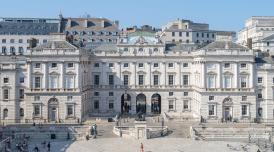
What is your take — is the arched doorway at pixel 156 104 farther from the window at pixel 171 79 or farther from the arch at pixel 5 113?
the arch at pixel 5 113

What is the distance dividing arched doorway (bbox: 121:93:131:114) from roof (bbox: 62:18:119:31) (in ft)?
109

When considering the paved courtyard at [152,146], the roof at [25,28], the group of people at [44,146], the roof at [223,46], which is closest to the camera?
the group of people at [44,146]

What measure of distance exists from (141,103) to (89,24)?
3404 cm

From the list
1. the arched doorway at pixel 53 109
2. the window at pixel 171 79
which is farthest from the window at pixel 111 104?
the arched doorway at pixel 53 109

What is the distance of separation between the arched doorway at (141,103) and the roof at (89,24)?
31293mm

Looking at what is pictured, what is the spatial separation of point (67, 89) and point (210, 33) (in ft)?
240

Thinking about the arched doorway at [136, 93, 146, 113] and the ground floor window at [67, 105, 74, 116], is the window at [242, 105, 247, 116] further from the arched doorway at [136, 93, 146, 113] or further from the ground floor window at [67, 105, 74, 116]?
the ground floor window at [67, 105, 74, 116]

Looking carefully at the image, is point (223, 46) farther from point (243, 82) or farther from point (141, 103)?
point (141, 103)

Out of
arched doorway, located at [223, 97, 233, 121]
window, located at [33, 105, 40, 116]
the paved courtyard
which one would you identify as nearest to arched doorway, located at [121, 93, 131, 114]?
window, located at [33, 105, 40, 116]

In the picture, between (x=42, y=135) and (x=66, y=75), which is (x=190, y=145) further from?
(x=66, y=75)

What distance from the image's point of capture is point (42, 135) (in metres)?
70.4

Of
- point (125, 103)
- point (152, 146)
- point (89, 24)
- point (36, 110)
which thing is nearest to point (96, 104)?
point (125, 103)

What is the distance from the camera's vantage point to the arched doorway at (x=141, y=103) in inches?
3556

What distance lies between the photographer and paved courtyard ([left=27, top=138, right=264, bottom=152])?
2478 inches
